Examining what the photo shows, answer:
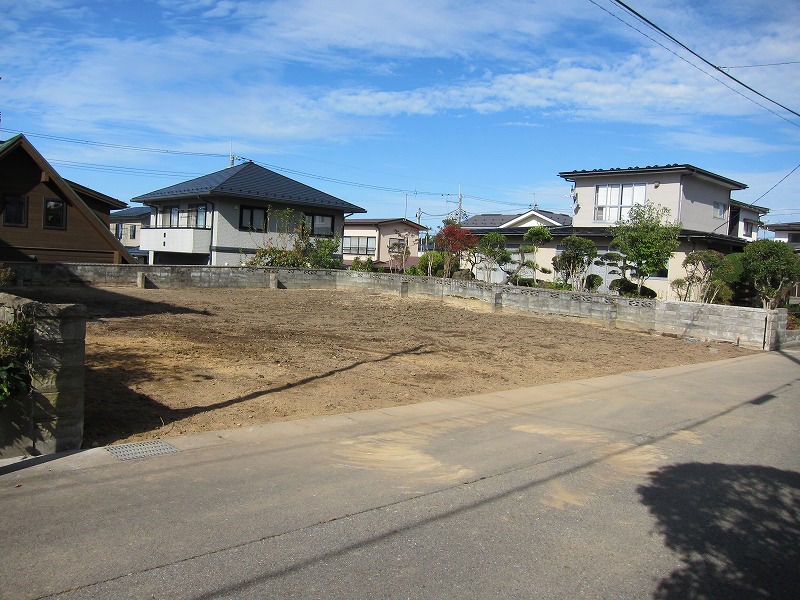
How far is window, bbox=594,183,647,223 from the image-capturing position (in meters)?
32.1

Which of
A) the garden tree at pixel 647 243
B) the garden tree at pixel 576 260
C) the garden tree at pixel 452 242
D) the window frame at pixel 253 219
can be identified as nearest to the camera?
the garden tree at pixel 647 243

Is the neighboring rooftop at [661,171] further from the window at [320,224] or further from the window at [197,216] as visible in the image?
the window at [197,216]

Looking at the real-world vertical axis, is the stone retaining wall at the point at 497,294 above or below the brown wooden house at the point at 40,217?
below

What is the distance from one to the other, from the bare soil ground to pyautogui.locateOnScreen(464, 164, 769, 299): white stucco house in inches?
382

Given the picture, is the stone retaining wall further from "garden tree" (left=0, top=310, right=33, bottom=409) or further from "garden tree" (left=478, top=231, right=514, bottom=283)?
"garden tree" (left=0, top=310, right=33, bottom=409)

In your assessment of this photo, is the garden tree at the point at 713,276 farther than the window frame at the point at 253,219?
No

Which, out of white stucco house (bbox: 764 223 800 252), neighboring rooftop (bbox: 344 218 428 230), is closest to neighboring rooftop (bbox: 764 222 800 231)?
white stucco house (bbox: 764 223 800 252)

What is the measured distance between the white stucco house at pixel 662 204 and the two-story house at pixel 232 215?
1225 cm

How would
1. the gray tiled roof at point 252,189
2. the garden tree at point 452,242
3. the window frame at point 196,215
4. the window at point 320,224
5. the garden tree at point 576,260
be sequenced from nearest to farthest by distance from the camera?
the garden tree at point 576,260
the garden tree at point 452,242
the gray tiled roof at point 252,189
the window frame at point 196,215
the window at point 320,224

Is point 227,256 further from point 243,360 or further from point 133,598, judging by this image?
point 133,598

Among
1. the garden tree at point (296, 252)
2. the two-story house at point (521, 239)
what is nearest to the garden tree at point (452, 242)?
the two-story house at point (521, 239)

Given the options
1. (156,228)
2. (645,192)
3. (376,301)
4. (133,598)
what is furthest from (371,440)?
(156,228)

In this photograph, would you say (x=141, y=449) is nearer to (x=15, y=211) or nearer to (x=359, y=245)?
(x=15, y=211)

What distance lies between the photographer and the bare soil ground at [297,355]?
8.50 meters
